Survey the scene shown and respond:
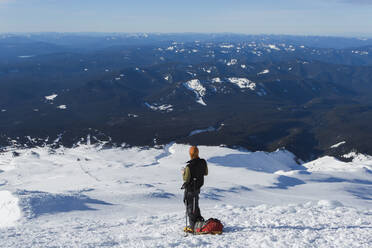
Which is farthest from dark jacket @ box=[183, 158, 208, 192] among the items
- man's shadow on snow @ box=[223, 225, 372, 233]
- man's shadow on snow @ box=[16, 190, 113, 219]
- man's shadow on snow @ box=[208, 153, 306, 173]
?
man's shadow on snow @ box=[208, 153, 306, 173]

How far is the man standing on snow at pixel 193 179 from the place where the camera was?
11828 mm

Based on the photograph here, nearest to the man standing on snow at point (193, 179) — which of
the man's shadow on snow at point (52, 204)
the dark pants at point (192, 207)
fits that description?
the dark pants at point (192, 207)

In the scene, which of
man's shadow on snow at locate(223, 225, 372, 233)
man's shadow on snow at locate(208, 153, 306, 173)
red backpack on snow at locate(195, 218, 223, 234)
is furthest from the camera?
man's shadow on snow at locate(208, 153, 306, 173)

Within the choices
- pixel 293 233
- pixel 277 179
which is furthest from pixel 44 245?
pixel 277 179

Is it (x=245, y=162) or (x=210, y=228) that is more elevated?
(x=210, y=228)

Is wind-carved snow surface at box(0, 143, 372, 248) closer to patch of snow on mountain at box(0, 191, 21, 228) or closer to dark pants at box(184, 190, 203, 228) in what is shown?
patch of snow on mountain at box(0, 191, 21, 228)

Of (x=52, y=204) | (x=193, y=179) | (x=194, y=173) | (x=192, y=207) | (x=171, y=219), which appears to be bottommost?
(x=52, y=204)

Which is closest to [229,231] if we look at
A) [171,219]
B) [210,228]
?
[210,228]

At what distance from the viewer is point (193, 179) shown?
1206 centimetres

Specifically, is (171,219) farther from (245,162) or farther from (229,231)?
(245,162)

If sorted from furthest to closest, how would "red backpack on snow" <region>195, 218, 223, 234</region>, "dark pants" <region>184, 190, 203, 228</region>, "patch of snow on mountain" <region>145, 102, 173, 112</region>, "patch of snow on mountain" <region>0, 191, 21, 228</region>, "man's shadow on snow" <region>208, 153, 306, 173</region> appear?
"patch of snow on mountain" <region>145, 102, 173, 112</region> < "man's shadow on snow" <region>208, 153, 306, 173</region> < "patch of snow on mountain" <region>0, 191, 21, 228</region> < "dark pants" <region>184, 190, 203, 228</region> < "red backpack on snow" <region>195, 218, 223, 234</region>

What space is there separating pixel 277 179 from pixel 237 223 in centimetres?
3024

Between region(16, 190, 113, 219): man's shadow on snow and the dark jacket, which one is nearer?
the dark jacket

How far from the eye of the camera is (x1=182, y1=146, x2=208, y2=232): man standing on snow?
11.8 m
